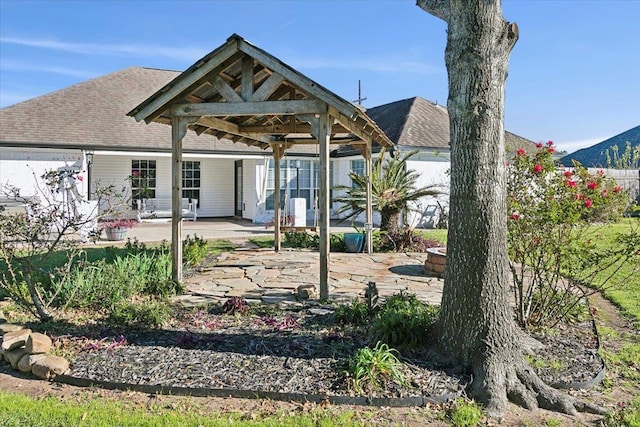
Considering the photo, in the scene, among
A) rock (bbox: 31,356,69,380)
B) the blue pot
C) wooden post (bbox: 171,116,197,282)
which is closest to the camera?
rock (bbox: 31,356,69,380)

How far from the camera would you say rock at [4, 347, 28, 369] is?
4.42 metres

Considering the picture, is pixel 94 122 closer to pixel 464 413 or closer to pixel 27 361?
pixel 27 361

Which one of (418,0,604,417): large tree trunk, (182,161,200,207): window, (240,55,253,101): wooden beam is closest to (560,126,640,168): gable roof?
(182,161,200,207): window

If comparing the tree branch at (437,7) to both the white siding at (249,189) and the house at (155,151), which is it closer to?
the house at (155,151)

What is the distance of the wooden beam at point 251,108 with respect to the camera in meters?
6.57

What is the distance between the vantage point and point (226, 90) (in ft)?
22.8

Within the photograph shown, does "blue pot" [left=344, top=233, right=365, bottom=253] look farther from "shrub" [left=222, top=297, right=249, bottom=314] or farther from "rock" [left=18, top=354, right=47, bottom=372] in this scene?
"rock" [left=18, top=354, right=47, bottom=372]

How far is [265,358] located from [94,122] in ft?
51.0

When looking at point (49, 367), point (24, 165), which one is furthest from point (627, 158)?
point (24, 165)

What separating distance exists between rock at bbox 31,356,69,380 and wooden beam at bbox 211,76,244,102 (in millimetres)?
4054

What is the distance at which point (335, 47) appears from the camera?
1291 cm

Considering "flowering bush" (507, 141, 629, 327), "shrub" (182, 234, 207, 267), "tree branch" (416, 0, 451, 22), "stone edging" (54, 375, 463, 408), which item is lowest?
"stone edging" (54, 375, 463, 408)

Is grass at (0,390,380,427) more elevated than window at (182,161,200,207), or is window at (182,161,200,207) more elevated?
window at (182,161,200,207)

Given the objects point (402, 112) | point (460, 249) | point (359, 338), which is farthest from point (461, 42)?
point (402, 112)
